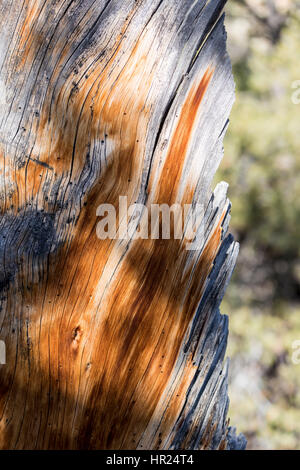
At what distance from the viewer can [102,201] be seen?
160 cm

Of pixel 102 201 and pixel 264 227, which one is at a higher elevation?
pixel 264 227

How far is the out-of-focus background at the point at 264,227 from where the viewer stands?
527 cm

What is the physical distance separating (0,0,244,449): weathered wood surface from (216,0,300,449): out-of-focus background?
149 inches

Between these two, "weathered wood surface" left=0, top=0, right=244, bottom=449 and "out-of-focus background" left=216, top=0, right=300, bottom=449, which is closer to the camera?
"weathered wood surface" left=0, top=0, right=244, bottom=449

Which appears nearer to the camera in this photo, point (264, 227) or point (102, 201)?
point (102, 201)

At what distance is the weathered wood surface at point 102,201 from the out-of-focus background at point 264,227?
3.78 meters

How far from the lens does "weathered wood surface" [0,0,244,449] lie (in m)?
1.55

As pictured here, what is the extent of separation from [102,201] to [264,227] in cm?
496

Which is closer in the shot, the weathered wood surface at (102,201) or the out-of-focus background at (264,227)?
the weathered wood surface at (102,201)

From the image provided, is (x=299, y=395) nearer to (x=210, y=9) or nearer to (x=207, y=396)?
(x=207, y=396)

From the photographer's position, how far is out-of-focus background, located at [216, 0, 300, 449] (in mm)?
5266

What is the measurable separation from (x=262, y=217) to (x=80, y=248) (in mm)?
5010

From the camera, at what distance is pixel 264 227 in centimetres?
628

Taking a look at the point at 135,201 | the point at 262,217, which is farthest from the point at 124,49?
the point at 262,217
